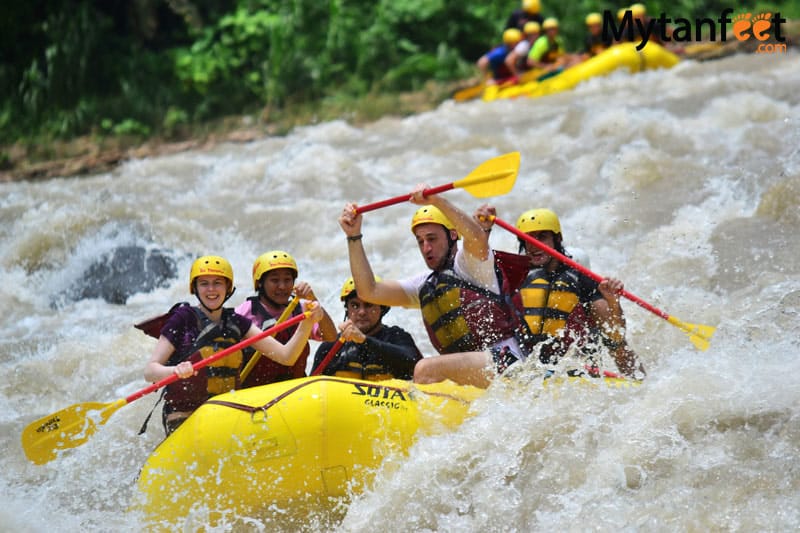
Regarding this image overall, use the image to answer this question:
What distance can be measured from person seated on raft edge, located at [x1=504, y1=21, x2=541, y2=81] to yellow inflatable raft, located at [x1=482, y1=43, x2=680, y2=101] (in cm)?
41

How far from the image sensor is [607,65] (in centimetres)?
1079

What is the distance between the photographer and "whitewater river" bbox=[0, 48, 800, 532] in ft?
11.5

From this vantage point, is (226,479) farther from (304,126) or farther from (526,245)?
(304,126)

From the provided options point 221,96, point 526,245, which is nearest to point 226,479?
point 526,245

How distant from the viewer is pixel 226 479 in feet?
11.5

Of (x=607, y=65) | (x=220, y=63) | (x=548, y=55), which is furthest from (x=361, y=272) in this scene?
(x=220, y=63)

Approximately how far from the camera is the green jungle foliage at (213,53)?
11594mm

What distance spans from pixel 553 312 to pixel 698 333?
0.64 meters

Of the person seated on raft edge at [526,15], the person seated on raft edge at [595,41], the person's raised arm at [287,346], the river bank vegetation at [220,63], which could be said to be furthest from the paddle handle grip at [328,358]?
the person seated on raft edge at [526,15]

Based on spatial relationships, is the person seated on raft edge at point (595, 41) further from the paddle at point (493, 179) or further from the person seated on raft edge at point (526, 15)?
the paddle at point (493, 179)

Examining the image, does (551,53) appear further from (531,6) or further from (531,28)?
(531,6)

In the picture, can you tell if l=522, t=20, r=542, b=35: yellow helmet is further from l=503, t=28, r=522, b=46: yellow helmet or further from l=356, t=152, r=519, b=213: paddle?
l=356, t=152, r=519, b=213: paddle

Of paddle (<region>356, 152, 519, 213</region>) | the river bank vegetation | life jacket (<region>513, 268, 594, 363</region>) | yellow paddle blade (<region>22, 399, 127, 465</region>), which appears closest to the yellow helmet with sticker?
paddle (<region>356, 152, 519, 213</region>)

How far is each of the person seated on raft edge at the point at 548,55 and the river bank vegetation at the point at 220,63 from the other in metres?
1.31
